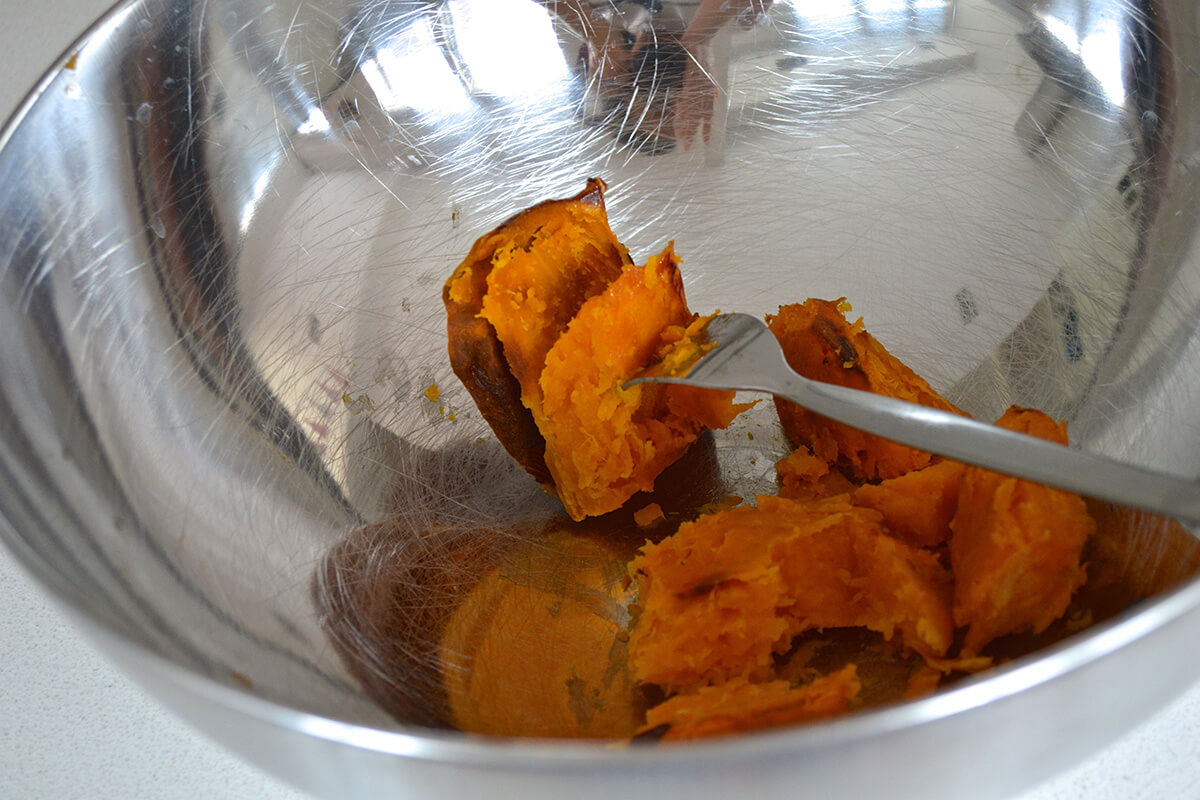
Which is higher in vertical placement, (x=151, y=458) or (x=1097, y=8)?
(x=151, y=458)

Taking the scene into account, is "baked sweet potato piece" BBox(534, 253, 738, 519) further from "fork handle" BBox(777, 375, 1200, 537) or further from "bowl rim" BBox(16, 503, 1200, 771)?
"bowl rim" BBox(16, 503, 1200, 771)

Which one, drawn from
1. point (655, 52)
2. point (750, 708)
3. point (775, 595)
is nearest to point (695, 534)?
point (775, 595)

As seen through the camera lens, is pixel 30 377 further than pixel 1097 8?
No

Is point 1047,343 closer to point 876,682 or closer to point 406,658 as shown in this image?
point 876,682

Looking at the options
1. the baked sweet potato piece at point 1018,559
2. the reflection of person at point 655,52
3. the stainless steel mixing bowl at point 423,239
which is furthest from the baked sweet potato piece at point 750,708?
the reflection of person at point 655,52

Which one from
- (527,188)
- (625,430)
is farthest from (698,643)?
(527,188)

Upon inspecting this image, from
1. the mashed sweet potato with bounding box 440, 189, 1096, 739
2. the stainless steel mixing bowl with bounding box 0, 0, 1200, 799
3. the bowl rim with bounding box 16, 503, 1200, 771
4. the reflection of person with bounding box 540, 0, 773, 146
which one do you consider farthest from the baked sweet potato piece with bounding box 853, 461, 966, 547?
the reflection of person with bounding box 540, 0, 773, 146
